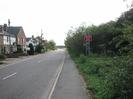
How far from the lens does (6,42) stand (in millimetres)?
92312

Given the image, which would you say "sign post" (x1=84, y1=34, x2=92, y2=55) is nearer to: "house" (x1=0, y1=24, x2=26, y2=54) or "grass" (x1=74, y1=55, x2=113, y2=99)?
"grass" (x1=74, y1=55, x2=113, y2=99)

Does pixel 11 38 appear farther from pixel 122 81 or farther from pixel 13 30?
pixel 122 81

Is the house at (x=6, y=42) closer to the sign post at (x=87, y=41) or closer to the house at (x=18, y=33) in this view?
the house at (x=18, y=33)

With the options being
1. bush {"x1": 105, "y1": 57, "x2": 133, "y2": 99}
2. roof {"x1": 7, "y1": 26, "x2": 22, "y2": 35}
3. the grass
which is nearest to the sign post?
the grass

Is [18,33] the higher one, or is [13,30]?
[13,30]

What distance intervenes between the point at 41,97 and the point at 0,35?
73.4 m

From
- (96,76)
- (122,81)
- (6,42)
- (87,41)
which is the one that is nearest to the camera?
(122,81)

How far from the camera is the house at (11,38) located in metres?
88.4

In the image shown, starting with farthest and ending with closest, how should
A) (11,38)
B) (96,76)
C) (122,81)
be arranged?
(11,38), (96,76), (122,81)

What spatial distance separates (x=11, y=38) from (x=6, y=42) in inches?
326

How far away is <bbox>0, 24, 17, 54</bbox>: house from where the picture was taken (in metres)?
86.9

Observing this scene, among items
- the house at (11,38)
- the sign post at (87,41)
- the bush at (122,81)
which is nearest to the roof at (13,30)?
the house at (11,38)

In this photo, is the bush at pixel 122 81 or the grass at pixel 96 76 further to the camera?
the grass at pixel 96 76

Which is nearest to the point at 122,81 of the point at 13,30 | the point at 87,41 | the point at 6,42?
the point at 87,41
